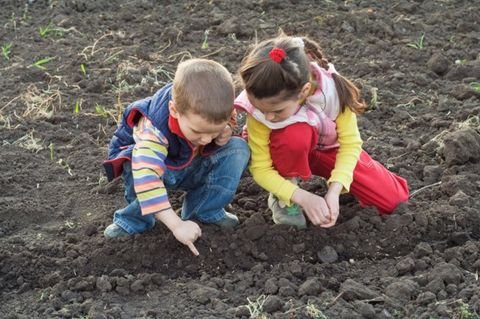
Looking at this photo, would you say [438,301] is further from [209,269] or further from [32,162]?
[32,162]

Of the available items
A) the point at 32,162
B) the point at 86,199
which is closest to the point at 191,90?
the point at 86,199

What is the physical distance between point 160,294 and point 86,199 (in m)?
0.98

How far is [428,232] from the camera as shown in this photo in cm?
420

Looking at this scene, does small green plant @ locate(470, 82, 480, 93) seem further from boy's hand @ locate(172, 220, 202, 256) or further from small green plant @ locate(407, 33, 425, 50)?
boy's hand @ locate(172, 220, 202, 256)

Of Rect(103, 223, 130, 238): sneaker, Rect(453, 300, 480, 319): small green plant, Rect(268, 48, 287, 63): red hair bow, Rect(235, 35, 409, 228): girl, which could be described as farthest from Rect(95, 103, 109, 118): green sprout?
Rect(453, 300, 480, 319): small green plant

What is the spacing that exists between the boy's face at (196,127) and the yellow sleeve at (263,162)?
32cm

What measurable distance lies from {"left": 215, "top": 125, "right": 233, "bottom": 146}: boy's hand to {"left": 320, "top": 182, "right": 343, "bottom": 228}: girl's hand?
52 centimetres

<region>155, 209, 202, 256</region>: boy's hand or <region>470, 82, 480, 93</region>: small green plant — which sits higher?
<region>155, 209, 202, 256</region>: boy's hand

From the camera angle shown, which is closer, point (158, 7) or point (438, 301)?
point (438, 301)

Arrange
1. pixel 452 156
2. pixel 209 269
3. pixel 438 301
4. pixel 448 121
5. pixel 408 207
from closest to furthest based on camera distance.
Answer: pixel 438 301 → pixel 209 269 → pixel 408 207 → pixel 452 156 → pixel 448 121

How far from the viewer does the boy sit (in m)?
3.66

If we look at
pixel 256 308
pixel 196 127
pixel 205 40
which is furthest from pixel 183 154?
pixel 205 40

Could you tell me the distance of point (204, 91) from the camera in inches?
142

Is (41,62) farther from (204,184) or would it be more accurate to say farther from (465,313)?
(465,313)
